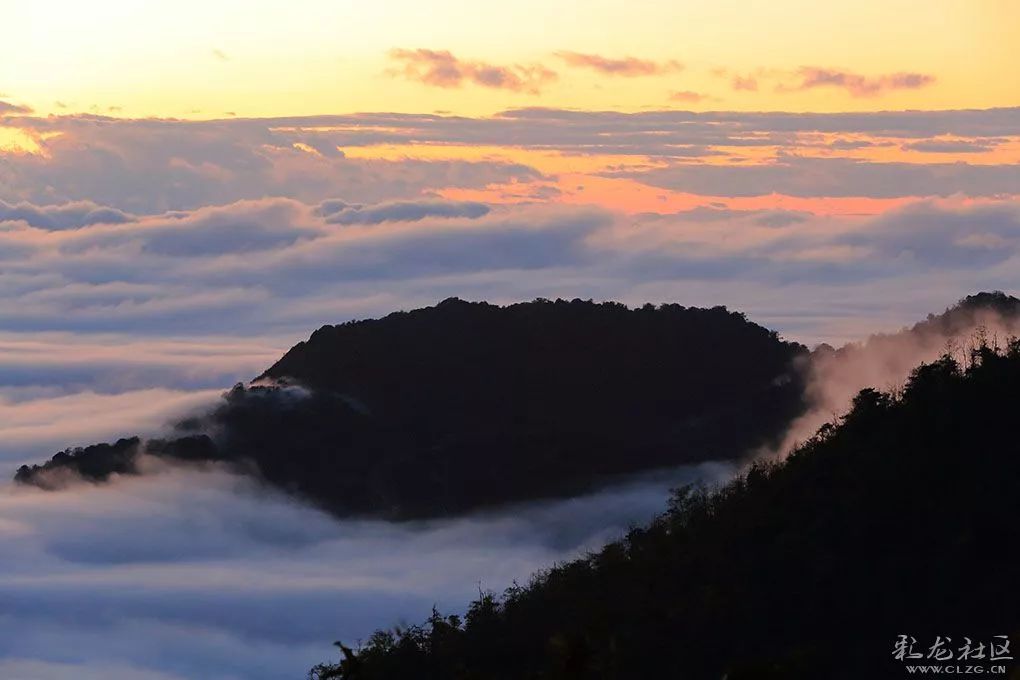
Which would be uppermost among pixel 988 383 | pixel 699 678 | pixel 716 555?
pixel 988 383

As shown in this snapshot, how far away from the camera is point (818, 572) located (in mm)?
74750

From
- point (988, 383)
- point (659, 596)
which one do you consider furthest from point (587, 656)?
point (988, 383)

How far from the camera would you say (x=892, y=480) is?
79.8 meters

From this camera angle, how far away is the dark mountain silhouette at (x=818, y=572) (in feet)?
228

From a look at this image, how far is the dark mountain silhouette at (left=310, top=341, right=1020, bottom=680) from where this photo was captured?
69.4 metres

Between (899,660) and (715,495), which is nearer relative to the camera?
(899,660)

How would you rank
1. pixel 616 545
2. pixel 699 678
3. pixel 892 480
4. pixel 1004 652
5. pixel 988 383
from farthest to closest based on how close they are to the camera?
pixel 616 545
pixel 988 383
pixel 892 480
pixel 699 678
pixel 1004 652

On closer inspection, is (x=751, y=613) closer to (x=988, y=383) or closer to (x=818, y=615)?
(x=818, y=615)

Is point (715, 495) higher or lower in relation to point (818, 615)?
higher

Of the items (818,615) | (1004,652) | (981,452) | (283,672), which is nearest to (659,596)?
(818,615)

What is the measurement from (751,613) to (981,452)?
15.6m

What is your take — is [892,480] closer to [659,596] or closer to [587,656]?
[659,596]

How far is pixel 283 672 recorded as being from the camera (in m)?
186

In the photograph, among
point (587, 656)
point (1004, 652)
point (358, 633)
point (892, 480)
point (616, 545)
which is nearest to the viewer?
point (587, 656)
